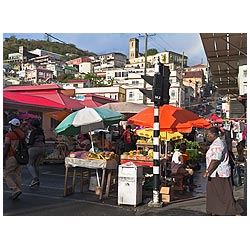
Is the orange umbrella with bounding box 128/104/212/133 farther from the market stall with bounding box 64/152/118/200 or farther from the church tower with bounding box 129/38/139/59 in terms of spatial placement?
the church tower with bounding box 129/38/139/59

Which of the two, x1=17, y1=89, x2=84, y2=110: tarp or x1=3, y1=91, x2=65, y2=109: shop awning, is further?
x1=17, y1=89, x2=84, y2=110: tarp

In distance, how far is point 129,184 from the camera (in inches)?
282

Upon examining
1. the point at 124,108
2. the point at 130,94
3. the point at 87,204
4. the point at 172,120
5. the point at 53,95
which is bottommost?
the point at 87,204

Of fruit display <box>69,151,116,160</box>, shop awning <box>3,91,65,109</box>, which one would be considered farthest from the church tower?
fruit display <box>69,151,116,160</box>

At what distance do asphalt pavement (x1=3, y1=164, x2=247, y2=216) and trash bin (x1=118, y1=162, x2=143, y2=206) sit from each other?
0.14 m

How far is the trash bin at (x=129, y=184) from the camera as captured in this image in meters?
7.13

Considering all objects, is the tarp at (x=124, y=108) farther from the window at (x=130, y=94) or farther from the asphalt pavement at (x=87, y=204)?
the window at (x=130, y=94)

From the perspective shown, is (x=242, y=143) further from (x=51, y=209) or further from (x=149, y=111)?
(x=51, y=209)

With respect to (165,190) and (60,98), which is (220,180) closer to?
(165,190)

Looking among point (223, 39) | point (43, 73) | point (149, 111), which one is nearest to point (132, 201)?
point (149, 111)

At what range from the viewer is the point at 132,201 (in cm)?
712

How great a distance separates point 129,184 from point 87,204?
0.95 meters

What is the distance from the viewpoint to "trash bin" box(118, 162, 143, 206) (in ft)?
23.4

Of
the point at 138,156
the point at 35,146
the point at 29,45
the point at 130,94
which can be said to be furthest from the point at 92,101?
the point at 29,45
